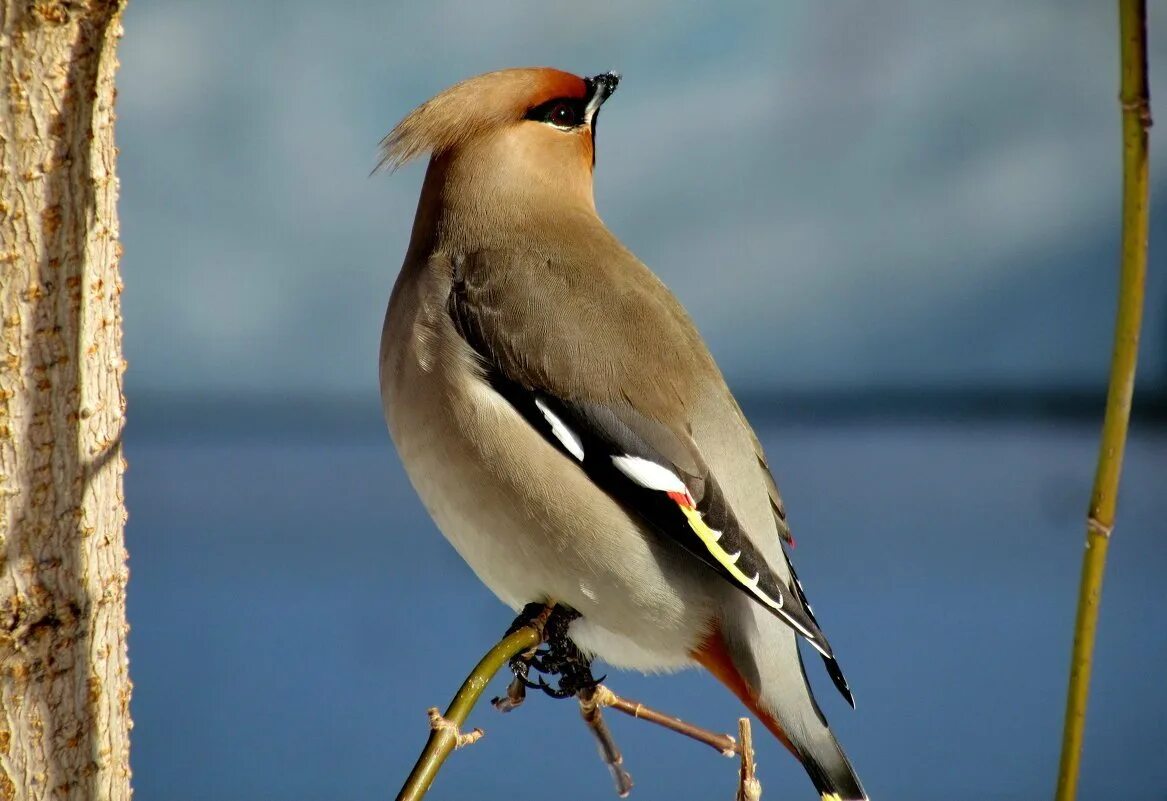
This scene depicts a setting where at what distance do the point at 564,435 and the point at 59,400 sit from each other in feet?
2.11

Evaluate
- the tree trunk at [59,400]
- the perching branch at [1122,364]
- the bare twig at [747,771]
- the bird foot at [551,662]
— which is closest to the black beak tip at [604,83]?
the bird foot at [551,662]

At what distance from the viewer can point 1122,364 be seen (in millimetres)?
592

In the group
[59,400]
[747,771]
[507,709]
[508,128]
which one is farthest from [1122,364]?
[508,128]

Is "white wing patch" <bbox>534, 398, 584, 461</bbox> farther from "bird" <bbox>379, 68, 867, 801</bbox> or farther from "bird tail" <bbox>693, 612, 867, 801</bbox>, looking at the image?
"bird tail" <bbox>693, 612, 867, 801</bbox>

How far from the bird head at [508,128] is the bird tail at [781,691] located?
2.28 ft

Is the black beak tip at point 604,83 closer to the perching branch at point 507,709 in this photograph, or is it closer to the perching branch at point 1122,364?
the perching branch at point 507,709

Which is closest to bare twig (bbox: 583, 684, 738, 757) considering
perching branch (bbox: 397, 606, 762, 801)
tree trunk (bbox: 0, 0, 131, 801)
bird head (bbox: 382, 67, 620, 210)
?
perching branch (bbox: 397, 606, 762, 801)

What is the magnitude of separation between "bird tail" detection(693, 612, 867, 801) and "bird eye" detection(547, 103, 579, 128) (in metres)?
0.76

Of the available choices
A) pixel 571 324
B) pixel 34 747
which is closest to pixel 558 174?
pixel 571 324

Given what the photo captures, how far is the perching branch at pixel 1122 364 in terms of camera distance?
559 mm

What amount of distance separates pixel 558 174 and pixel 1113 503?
1320 mm

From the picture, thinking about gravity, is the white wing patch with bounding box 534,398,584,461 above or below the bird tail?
above

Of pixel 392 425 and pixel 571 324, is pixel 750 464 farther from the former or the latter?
pixel 392 425

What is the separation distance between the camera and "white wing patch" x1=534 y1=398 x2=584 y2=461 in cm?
155
